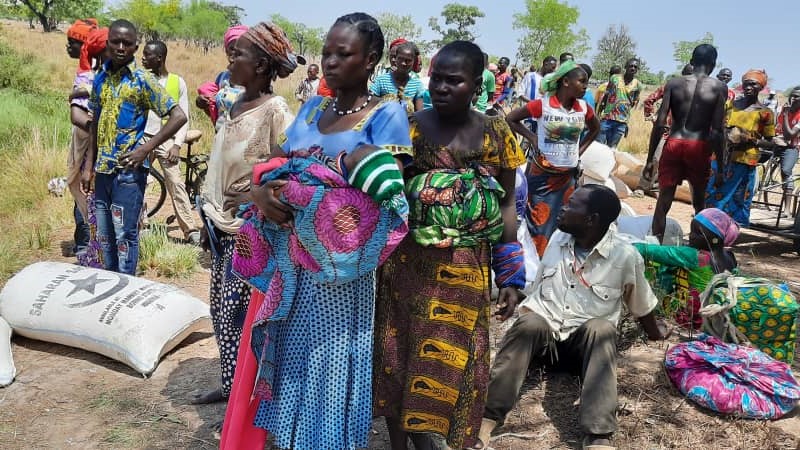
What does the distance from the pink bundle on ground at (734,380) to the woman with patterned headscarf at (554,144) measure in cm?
181

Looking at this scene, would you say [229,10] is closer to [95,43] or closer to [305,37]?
[305,37]

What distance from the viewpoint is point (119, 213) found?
3.92 m

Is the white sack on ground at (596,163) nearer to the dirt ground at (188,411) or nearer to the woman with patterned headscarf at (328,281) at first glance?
the dirt ground at (188,411)

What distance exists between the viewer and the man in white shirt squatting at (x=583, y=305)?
287 cm

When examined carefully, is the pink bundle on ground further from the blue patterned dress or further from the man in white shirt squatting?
the blue patterned dress

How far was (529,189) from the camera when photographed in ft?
16.3

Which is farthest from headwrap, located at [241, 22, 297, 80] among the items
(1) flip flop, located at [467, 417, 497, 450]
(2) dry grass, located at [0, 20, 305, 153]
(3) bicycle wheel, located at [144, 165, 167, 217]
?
(2) dry grass, located at [0, 20, 305, 153]

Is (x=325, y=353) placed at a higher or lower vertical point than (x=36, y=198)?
higher

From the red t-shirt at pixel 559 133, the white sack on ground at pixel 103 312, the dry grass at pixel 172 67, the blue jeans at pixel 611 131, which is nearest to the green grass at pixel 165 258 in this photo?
the white sack on ground at pixel 103 312

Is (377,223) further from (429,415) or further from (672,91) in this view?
(672,91)

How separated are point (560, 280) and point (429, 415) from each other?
3.35 ft

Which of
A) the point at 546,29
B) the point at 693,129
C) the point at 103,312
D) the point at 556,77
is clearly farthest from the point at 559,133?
the point at 546,29

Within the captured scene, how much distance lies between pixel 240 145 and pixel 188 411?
52.1 inches

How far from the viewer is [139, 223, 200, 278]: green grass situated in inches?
198
